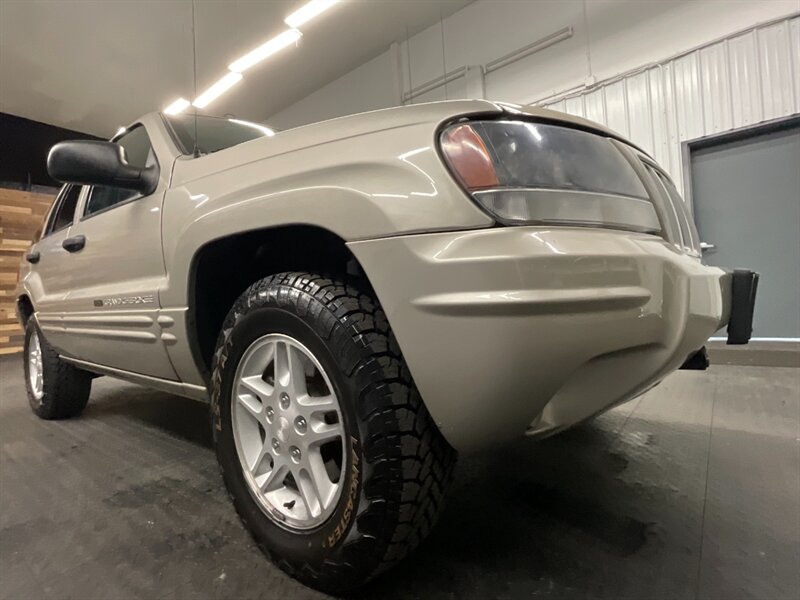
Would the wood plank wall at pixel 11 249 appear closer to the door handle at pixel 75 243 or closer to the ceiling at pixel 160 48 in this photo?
the ceiling at pixel 160 48

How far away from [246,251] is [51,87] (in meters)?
8.78

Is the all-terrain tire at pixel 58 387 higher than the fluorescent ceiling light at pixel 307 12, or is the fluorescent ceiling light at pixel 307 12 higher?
the fluorescent ceiling light at pixel 307 12

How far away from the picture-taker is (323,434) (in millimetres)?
1110

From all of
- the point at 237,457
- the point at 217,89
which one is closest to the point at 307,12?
the point at 217,89

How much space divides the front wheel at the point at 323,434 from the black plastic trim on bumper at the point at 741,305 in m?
1.10

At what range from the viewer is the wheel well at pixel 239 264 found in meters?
1.41

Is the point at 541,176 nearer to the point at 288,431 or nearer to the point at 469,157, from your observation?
the point at 469,157

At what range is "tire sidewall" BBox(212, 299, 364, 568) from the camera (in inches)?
39.8

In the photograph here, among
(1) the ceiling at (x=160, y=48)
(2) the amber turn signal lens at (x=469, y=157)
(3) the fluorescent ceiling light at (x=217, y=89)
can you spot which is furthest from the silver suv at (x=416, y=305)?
(3) the fluorescent ceiling light at (x=217, y=89)

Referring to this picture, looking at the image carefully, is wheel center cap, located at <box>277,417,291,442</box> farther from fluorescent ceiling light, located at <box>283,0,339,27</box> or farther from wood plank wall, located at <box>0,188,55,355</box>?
wood plank wall, located at <box>0,188,55,355</box>

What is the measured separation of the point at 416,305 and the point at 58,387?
288 cm

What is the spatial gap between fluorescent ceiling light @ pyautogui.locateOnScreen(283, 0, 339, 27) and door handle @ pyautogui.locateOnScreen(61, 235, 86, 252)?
4.97 metres

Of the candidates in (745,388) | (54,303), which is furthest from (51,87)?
(745,388)

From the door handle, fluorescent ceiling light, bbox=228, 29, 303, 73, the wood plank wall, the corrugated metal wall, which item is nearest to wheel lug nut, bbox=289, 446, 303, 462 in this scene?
the door handle
